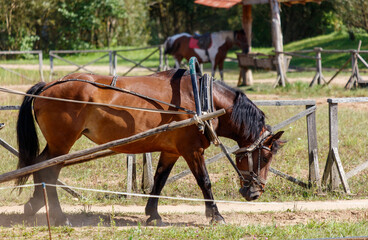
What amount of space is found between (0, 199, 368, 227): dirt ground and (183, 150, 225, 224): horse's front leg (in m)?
0.27

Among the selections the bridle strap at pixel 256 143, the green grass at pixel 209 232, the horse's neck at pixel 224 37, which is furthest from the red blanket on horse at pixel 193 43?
the green grass at pixel 209 232

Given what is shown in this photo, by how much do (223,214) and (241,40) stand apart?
1295 cm

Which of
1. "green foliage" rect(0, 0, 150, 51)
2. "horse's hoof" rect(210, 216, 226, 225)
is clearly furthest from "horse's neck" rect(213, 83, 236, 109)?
"green foliage" rect(0, 0, 150, 51)

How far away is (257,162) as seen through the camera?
6.11m

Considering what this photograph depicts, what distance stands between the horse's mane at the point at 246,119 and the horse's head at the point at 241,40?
42.3 ft

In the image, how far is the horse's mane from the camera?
240 inches

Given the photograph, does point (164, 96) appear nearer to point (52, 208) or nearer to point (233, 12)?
point (52, 208)

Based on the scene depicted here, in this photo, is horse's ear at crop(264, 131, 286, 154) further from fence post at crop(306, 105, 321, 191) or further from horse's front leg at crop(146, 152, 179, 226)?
fence post at crop(306, 105, 321, 191)

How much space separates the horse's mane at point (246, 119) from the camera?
609cm

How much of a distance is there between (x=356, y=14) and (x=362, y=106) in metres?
11.9

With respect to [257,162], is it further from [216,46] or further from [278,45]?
[216,46]

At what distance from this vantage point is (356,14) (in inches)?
912

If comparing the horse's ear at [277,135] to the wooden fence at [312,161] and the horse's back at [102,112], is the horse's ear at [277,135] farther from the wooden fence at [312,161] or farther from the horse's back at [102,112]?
the wooden fence at [312,161]

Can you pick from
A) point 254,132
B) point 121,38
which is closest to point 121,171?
point 254,132
